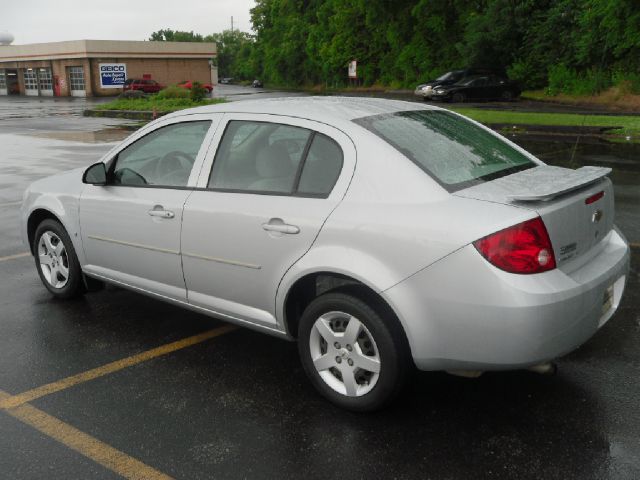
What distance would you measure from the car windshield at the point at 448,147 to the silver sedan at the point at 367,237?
0.05 ft

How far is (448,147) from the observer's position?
3.88 metres

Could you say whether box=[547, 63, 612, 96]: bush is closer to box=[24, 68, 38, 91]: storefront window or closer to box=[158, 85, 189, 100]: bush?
box=[158, 85, 189, 100]: bush

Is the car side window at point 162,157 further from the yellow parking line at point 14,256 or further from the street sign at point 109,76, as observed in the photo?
the street sign at point 109,76

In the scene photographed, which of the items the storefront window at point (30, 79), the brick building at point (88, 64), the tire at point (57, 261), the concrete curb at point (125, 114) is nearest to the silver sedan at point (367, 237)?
the tire at point (57, 261)

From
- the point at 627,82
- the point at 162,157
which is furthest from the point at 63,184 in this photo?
the point at 627,82

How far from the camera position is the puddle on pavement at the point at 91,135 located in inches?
771

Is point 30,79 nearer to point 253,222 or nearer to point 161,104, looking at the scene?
point 161,104

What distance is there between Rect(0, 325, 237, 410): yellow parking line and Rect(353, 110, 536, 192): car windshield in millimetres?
1974

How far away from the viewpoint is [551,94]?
34.7 m

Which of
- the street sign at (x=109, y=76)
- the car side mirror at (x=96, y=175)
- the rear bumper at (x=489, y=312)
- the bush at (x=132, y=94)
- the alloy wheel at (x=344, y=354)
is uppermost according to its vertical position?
the street sign at (x=109, y=76)

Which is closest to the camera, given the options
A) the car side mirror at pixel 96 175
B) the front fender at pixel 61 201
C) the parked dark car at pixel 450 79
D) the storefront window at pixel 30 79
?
the car side mirror at pixel 96 175

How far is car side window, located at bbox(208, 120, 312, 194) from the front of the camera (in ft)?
12.8

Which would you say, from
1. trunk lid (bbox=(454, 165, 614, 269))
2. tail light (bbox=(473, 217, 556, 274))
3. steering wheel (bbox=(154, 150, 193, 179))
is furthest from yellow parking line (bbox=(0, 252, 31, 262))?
tail light (bbox=(473, 217, 556, 274))

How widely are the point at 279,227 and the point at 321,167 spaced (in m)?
0.41
